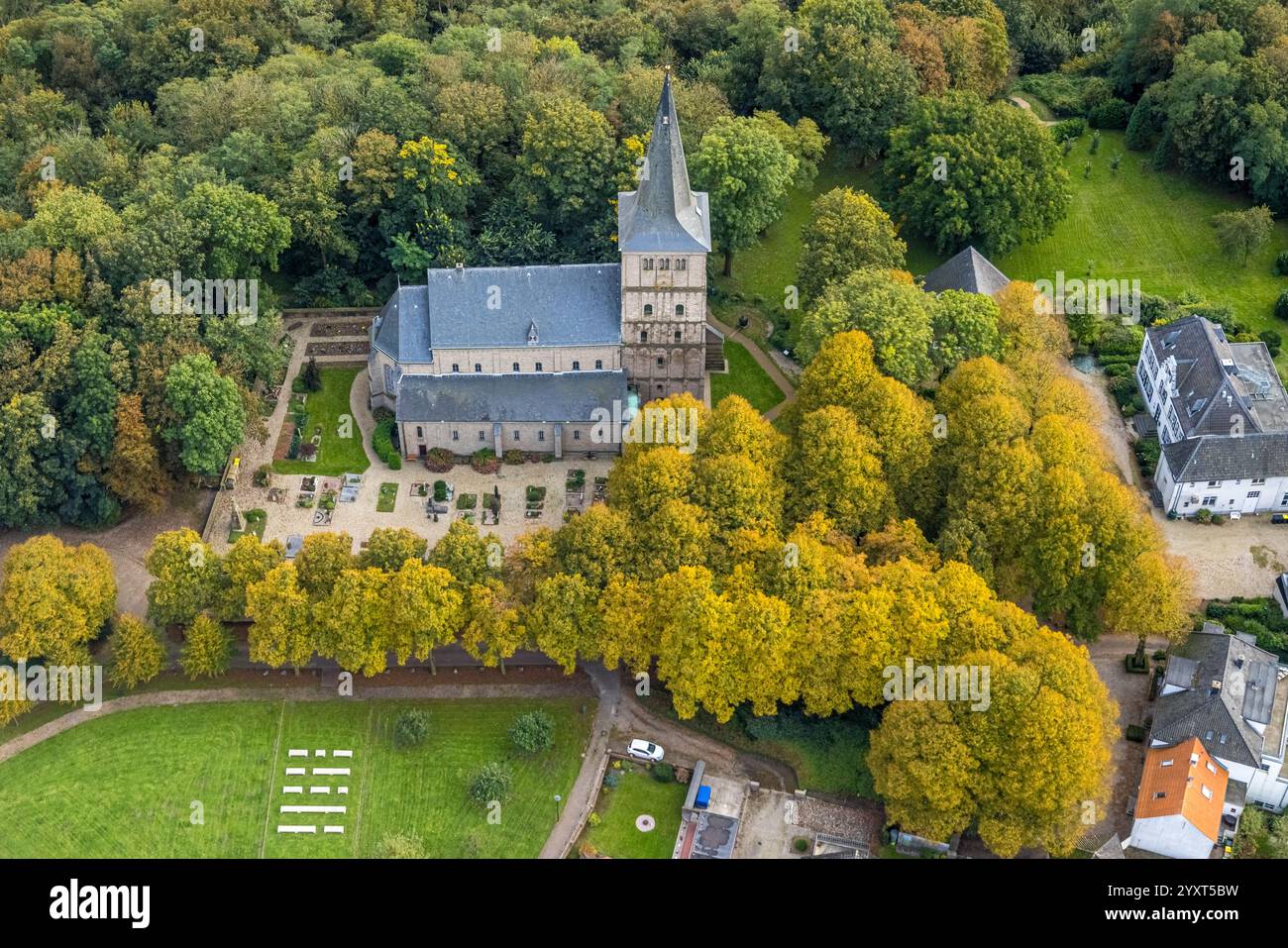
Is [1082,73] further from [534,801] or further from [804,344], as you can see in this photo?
[534,801]

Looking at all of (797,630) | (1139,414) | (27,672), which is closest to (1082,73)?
(1139,414)

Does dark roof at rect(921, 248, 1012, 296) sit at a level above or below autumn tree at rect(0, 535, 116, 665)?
above

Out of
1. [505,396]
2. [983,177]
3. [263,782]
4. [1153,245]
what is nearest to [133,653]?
[263,782]

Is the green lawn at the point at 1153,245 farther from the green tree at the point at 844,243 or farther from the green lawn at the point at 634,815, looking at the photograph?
the green lawn at the point at 634,815
